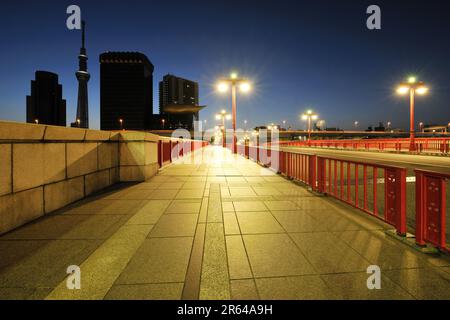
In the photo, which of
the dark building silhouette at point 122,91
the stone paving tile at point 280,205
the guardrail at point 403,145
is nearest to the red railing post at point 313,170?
the stone paving tile at point 280,205

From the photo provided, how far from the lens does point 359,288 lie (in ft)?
8.89

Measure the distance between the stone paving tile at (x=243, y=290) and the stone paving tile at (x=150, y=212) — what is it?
8.07 feet

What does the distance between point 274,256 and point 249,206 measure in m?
2.52

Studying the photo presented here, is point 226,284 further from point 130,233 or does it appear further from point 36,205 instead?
point 36,205

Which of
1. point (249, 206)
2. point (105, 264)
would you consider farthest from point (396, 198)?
point (105, 264)

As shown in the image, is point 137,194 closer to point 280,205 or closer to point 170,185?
point 170,185

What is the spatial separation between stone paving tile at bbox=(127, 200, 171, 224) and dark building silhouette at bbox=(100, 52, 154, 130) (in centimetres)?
17031

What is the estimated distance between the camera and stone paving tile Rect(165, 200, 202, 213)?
5652mm

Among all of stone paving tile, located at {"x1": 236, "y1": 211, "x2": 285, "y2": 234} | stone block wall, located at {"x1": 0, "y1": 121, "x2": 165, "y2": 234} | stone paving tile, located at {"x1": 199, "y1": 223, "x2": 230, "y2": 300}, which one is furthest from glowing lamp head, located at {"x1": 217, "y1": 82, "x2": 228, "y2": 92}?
stone paving tile, located at {"x1": 199, "y1": 223, "x2": 230, "y2": 300}

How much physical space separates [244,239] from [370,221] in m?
2.43

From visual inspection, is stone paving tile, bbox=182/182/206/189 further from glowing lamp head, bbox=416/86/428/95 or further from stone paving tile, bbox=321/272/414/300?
glowing lamp head, bbox=416/86/428/95

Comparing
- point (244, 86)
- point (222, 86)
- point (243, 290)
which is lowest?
point (243, 290)

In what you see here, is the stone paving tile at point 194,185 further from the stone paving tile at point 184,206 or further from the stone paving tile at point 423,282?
the stone paving tile at point 423,282

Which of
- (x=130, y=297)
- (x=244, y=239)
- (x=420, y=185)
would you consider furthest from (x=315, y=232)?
(x=130, y=297)
